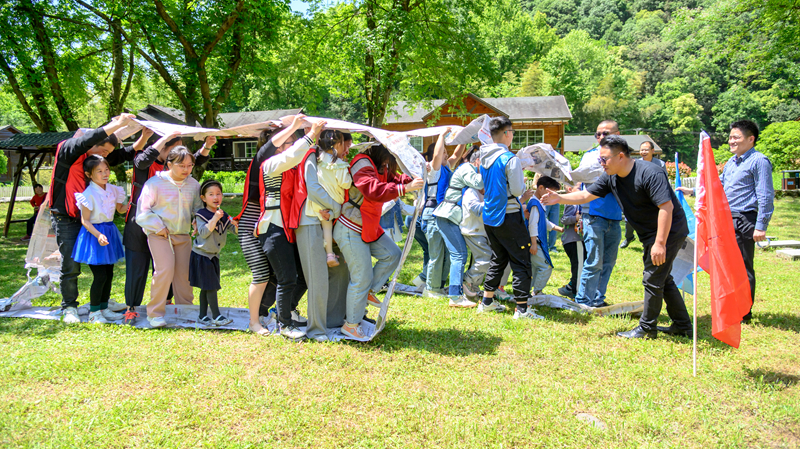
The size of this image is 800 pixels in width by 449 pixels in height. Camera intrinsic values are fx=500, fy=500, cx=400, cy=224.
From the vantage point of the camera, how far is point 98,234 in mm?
4824

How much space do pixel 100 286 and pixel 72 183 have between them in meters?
1.07

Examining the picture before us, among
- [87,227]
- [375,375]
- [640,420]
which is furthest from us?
[87,227]

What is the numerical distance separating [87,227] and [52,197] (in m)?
0.51

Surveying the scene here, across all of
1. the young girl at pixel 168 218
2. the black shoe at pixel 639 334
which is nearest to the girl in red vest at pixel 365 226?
the young girl at pixel 168 218

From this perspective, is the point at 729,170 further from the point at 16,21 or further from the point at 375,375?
the point at 16,21

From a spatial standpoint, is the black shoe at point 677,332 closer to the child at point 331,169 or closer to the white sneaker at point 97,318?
the child at point 331,169

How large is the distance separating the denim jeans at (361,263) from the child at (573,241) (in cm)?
268

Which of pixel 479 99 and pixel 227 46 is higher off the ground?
pixel 479 99

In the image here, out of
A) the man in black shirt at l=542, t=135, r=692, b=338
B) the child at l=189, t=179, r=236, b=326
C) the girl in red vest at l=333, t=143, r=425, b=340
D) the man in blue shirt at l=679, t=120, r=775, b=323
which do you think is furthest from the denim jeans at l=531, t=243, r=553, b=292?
the child at l=189, t=179, r=236, b=326

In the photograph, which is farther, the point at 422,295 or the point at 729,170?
the point at 422,295

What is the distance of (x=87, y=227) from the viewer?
482cm

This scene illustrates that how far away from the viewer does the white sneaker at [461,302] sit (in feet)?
18.5

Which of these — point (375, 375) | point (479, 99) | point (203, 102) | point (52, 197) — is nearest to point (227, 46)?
point (203, 102)

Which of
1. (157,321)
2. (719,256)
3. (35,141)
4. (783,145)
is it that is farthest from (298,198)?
(783,145)
